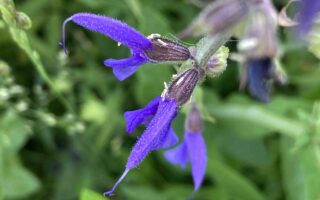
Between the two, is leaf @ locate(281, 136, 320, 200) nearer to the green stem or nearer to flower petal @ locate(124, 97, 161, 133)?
flower petal @ locate(124, 97, 161, 133)

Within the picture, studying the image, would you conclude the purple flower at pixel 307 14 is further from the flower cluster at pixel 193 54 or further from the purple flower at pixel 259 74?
the purple flower at pixel 259 74

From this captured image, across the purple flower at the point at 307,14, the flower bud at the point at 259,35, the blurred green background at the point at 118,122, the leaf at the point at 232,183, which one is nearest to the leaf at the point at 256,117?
the blurred green background at the point at 118,122

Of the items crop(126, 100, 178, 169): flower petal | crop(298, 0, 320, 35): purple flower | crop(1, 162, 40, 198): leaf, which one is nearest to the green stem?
crop(126, 100, 178, 169): flower petal

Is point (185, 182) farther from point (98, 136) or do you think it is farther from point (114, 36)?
point (114, 36)

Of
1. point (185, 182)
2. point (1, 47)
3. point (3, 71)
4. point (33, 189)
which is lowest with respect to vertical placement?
point (185, 182)

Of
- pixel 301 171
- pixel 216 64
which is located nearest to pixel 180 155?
pixel 301 171

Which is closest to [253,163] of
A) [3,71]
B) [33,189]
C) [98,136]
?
[98,136]
